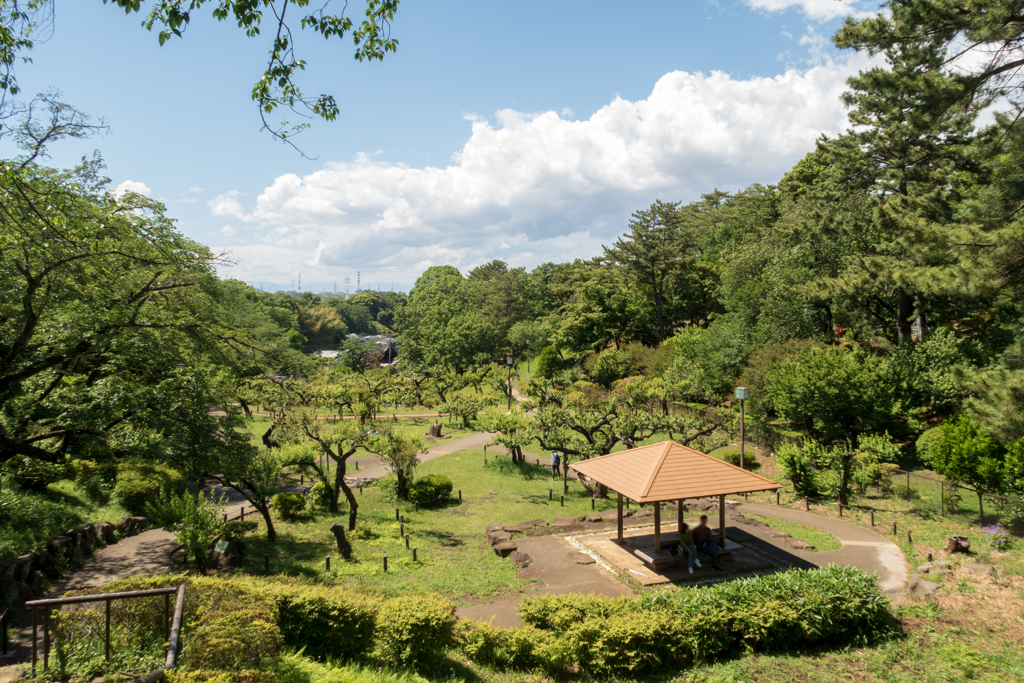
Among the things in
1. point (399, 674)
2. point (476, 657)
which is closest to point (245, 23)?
point (399, 674)

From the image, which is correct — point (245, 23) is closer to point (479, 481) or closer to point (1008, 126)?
point (1008, 126)

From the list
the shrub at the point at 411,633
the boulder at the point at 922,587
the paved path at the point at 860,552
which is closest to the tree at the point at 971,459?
the paved path at the point at 860,552

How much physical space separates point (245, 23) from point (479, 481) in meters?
21.4

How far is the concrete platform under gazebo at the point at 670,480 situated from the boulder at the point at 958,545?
164 inches

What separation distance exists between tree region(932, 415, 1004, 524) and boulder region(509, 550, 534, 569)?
1280 cm

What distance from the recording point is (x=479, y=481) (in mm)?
24328

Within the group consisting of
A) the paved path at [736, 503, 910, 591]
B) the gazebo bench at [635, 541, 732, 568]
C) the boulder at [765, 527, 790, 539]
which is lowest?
the paved path at [736, 503, 910, 591]

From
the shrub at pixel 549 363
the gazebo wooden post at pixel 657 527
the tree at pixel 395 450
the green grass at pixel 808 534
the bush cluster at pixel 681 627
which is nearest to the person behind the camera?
the bush cluster at pixel 681 627

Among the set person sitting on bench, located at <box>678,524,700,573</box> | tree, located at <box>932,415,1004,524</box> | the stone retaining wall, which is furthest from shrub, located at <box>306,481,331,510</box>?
tree, located at <box>932,415,1004,524</box>

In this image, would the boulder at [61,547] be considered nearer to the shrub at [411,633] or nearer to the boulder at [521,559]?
the shrub at [411,633]

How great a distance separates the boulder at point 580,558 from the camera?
43.1 feet

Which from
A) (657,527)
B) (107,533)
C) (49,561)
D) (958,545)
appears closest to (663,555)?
(657,527)

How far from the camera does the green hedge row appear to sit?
7.70m

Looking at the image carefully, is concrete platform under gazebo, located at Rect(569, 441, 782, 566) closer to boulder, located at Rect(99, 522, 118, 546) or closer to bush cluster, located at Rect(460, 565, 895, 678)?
bush cluster, located at Rect(460, 565, 895, 678)
